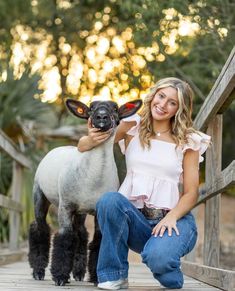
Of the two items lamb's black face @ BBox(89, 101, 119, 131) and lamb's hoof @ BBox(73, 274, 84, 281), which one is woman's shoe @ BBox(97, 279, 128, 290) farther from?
lamb's black face @ BBox(89, 101, 119, 131)

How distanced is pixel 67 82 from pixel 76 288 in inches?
478

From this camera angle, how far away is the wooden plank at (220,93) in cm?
454

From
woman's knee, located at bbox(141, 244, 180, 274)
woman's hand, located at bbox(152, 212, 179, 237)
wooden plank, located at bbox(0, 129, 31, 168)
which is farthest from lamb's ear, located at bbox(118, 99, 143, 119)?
wooden plank, located at bbox(0, 129, 31, 168)

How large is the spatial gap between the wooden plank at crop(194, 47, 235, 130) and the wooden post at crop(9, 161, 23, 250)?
10.4 feet

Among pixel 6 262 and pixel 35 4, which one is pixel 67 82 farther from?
pixel 6 262

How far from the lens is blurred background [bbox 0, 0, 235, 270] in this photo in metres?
8.16

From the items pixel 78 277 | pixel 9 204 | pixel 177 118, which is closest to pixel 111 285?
pixel 78 277

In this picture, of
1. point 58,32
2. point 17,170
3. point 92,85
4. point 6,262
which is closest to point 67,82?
point 58,32

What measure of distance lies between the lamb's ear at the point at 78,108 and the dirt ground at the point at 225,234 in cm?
470

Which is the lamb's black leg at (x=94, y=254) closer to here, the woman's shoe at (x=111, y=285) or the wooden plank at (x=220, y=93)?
the woman's shoe at (x=111, y=285)

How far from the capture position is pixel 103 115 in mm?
4648

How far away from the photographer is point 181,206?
179 inches

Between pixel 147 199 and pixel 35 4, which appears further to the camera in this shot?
pixel 35 4

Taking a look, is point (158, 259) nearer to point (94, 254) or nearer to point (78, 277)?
point (94, 254)
